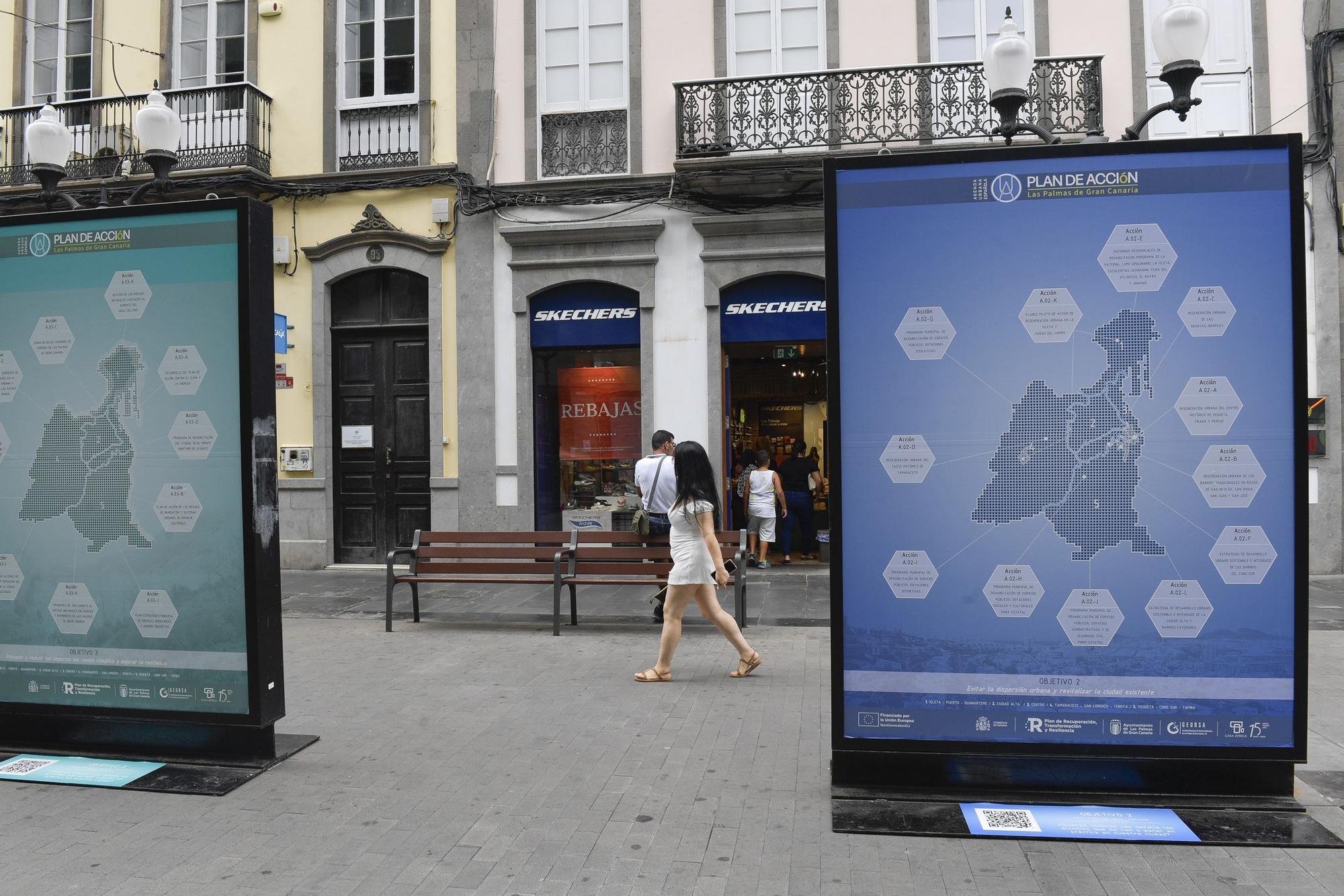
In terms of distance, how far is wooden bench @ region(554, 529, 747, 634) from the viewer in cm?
898

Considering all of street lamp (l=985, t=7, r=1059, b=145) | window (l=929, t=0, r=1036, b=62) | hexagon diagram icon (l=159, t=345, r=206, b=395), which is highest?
window (l=929, t=0, r=1036, b=62)

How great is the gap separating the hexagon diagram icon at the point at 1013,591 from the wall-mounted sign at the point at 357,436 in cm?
1191

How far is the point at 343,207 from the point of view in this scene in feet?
48.2

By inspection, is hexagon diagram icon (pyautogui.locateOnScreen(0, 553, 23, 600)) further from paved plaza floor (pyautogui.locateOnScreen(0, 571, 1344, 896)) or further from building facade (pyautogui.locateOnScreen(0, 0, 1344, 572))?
building facade (pyautogui.locateOnScreen(0, 0, 1344, 572))

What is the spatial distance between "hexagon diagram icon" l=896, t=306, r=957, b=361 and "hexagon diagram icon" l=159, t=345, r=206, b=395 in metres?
3.43

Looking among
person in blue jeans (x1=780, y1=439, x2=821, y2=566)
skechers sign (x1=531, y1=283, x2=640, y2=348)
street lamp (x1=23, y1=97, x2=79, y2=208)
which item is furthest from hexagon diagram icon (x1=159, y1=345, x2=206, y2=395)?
person in blue jeans (x1=780, y1=439, x2=821, y2=566)

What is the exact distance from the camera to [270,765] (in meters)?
5.01

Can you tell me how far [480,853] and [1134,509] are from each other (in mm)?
3080

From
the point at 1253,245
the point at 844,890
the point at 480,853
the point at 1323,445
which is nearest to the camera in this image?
the point at 844,890

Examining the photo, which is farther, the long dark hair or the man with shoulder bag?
the man with shoulder bag

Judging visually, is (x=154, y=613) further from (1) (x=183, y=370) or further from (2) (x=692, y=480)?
(2) (x=692, y=480)

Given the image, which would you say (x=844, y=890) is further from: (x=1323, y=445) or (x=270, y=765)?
(x=1323, y=445)

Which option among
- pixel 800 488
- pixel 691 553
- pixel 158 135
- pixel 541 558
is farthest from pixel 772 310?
pixel 158 135

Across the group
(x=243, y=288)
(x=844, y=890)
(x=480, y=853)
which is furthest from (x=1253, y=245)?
(x=243, y=288)
